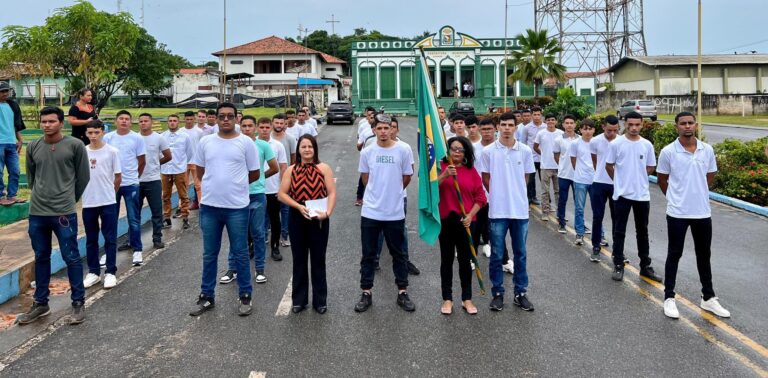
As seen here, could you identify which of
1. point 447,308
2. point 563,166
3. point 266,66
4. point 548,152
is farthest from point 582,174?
point 266,66

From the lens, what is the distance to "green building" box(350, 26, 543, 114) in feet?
155

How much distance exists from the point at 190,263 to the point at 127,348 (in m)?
2.77

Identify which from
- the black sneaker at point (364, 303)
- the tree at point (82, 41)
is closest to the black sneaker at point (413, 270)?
the black sneaker at point (364, 303)

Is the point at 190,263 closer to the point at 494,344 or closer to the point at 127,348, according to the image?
the point at 127,348

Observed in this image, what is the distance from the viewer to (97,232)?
6.60m

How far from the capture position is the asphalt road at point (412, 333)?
14.9ft

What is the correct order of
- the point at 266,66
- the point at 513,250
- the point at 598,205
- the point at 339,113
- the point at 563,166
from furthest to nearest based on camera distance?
the point at 266,66 < the point at 339,113 < the point at 563,166 < the point at 598,205 < the point at 513,250

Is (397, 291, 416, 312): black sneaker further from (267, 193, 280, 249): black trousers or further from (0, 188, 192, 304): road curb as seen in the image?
(0, 188, 192, 304): road curb

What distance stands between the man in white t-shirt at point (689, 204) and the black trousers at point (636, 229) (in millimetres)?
906

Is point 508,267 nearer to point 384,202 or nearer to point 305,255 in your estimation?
point 384,202

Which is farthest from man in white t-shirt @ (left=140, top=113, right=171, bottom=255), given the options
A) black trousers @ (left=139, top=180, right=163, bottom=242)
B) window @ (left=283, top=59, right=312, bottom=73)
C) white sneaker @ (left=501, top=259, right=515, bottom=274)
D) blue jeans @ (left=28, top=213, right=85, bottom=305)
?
window @ (left=283, top=59, right=312, bottom=73)

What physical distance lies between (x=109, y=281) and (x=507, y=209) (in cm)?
445

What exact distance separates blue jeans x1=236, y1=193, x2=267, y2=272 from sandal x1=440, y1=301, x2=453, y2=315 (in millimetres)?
2299

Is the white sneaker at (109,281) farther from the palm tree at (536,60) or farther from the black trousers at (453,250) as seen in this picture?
the palm tree at (536,60)
